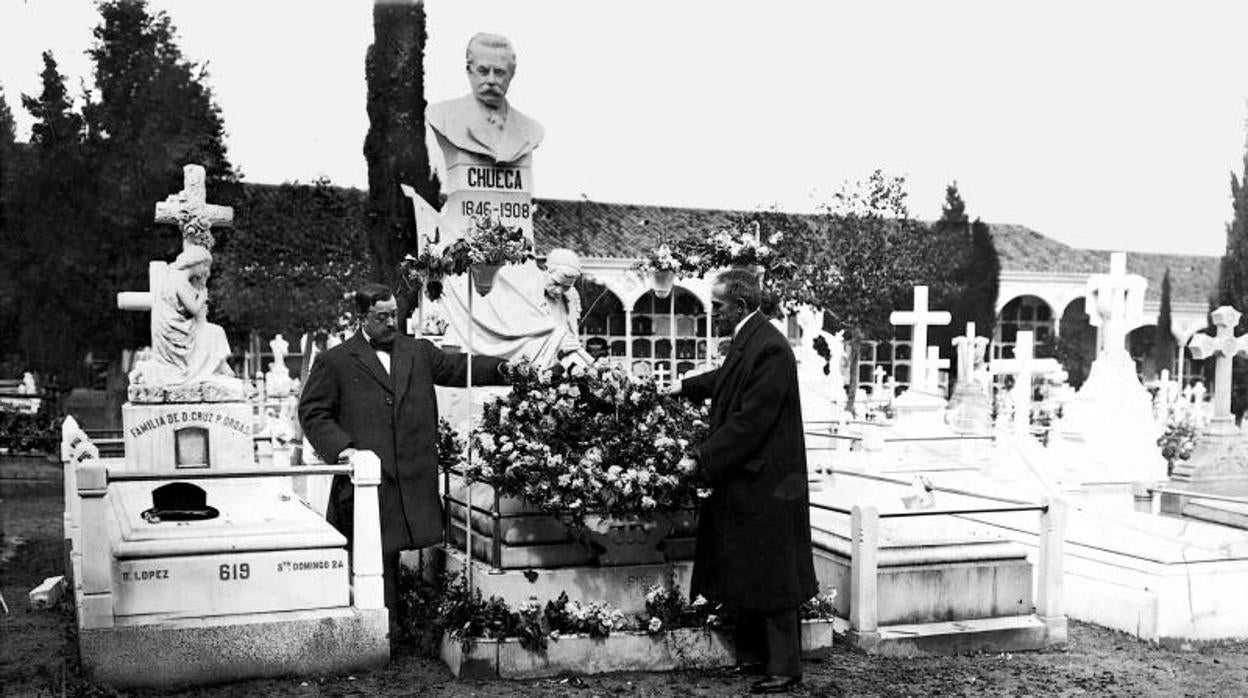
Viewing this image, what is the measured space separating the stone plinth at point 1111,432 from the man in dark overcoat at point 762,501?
9707 mm

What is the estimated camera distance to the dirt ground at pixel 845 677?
596 cm

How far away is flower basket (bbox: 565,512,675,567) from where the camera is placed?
21.1ft

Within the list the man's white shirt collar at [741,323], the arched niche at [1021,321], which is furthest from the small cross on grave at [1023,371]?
the arched niche at [1021,321]

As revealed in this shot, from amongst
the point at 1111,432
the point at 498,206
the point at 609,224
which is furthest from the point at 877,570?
the point at 609,224

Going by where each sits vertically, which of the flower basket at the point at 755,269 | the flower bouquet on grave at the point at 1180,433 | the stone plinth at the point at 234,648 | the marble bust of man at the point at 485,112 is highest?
the marble bust of man at the point at 485,112

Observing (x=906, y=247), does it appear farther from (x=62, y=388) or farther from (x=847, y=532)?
(x=847, y=532)

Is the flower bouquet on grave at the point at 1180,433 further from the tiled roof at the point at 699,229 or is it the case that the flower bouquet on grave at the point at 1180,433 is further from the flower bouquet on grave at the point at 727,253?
the tiled roof at the point at 699,229

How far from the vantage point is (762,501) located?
5.92 meters

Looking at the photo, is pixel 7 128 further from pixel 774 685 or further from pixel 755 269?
pixel 774 685

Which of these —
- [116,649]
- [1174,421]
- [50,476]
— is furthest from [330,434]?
[1174,421]

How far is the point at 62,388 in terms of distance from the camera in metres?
22.1

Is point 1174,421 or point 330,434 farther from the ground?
point 330,434

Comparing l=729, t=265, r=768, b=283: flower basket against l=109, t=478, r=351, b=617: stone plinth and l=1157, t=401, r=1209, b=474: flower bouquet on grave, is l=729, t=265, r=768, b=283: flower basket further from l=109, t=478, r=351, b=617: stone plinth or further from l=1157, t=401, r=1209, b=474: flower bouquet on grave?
l=1157, t=401, r=1209, b=474: flower bouquet on grave

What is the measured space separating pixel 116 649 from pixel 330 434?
5.16ft
